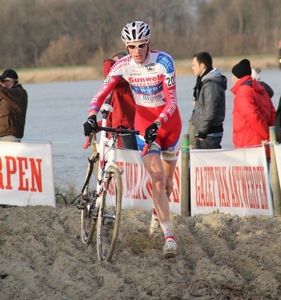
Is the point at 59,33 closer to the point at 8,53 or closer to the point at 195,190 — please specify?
the point at 8,53

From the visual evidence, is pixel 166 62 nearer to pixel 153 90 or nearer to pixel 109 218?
pixel 153 90

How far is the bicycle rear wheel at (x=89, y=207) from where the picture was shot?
24.4 feet

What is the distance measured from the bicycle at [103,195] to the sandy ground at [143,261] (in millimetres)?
151

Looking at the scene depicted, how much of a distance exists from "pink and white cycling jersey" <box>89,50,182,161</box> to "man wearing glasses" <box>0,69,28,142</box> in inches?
144

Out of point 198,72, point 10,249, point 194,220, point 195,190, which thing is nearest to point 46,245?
point 10,249

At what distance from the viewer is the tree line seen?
184 feet

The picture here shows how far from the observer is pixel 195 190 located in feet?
31.2

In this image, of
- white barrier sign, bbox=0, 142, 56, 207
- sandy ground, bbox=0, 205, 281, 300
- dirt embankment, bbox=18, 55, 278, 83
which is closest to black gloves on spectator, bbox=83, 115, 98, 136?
sandy ground, bbox=0, 205, 281, 300

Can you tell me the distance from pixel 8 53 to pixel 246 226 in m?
52.2

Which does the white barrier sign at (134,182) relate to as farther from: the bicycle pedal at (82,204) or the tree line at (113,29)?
the tree line at (113,29)

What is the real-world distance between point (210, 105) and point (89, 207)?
118 inches

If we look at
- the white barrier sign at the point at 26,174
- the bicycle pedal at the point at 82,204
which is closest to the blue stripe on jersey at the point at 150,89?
the bicycle pedal at the point at 82,204

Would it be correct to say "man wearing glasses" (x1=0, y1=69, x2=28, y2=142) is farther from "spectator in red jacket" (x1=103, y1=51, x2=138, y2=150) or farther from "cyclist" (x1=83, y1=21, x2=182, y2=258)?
"cyclist" (x1=83, y1=21, x2=182, y2=258)

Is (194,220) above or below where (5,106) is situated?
below
